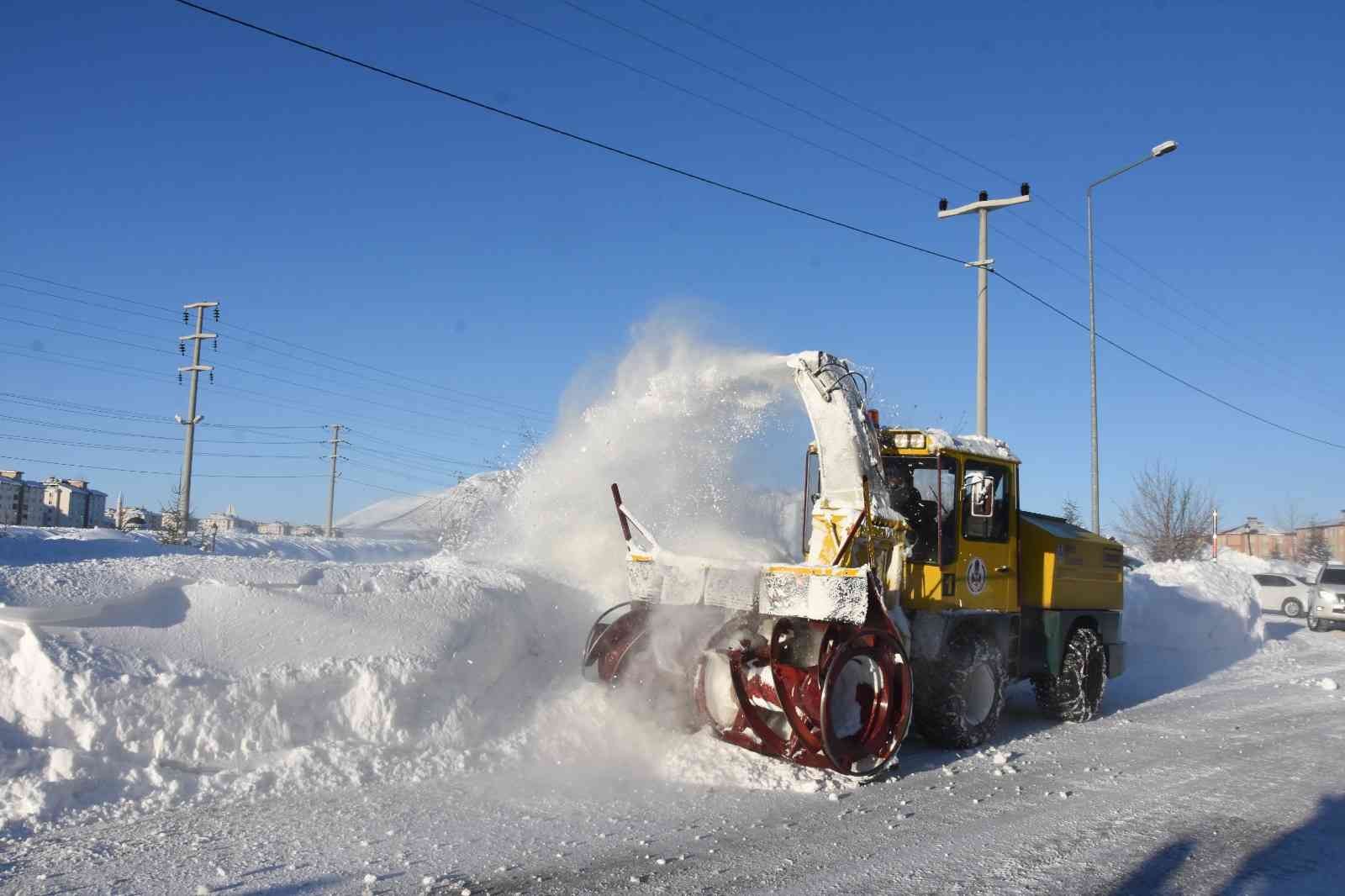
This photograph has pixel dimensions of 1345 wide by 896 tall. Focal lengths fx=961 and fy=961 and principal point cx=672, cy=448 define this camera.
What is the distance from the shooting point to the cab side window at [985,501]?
8719mm

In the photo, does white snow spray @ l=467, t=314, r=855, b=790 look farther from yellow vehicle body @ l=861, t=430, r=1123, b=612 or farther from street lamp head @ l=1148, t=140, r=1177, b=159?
street lamp head @ l=1148, t=140, r=1177, b=159

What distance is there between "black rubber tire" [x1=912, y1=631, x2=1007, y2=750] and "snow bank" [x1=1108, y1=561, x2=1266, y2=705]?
7.50 m

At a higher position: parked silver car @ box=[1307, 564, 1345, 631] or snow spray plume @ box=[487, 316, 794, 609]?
snow spray plume @ box=[487, 316, 794, 609]

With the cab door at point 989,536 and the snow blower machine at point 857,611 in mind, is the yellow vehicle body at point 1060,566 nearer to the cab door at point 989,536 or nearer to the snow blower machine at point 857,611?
the snow blower machine at point 857,611

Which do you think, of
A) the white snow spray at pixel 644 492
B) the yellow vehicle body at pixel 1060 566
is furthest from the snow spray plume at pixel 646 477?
the yellow vehicle body at pixel 1060 566

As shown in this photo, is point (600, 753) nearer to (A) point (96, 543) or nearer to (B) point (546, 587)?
(B) point (546, 587)

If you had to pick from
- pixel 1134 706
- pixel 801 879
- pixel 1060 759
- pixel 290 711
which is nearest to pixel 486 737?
pixel 290 711

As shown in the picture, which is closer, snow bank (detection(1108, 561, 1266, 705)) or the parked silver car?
snow bank (detection(1108, 561, 1266, 705))

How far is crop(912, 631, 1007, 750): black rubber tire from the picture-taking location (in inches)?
331

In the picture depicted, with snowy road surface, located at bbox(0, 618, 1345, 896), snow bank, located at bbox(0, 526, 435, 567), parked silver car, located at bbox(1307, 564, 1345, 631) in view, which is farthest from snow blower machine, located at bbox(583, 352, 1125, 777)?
parked silver car, located at bbox(1307, 564, 1345, 631)

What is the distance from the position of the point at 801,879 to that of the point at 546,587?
514cm

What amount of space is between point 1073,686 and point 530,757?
6077 millimetres

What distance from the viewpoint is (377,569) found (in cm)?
945

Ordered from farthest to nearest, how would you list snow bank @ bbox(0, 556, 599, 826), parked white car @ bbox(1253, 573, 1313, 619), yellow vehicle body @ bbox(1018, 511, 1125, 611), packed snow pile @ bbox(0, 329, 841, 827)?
parked white car @ bbox(1253, 573, 1313, 619)
yellow vehicle body @ bbox(1018, 511, 1125, 611)
packed snow pile @ bbox(0, 329, 841, 827)
snow bank @ bbox(0, 556, 599, 826)
